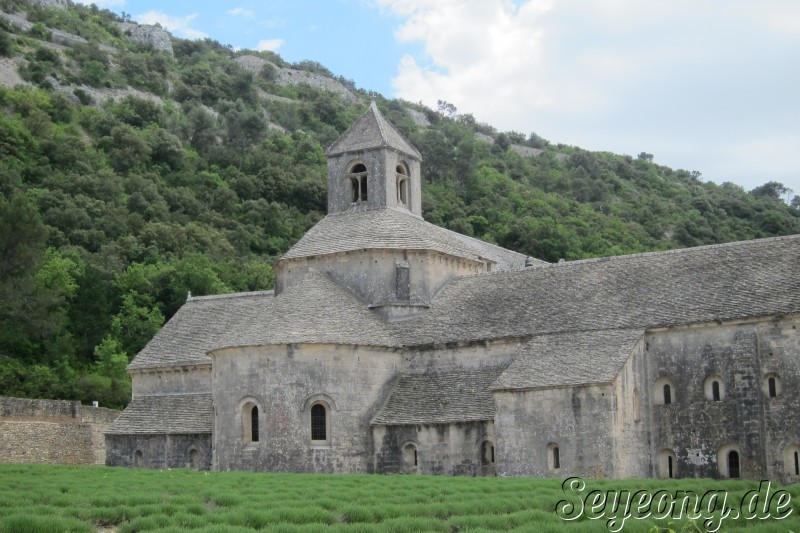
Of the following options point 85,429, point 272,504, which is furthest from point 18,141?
point 272,504

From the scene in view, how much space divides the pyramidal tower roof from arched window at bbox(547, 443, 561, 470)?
52.5ft

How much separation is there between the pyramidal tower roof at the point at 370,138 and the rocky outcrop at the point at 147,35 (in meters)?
102

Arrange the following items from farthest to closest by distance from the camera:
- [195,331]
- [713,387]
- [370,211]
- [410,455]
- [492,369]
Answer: [195,331] → [370,211] → [492,369] → [410,455] → [713,387]

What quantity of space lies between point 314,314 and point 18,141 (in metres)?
53.2

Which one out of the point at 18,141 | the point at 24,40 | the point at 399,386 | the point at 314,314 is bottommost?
the point at 399,386

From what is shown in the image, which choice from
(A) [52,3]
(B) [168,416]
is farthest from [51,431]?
(A) [52,3]

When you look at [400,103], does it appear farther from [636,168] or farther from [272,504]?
[272,504]

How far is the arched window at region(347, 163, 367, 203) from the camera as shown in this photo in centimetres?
4697

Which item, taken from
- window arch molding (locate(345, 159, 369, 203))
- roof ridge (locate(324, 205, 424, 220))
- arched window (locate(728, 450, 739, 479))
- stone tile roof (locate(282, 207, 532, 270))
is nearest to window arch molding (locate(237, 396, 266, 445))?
stone tile roof (locate(282, 207, 532, 270))

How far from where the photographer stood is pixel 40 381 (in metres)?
57.5

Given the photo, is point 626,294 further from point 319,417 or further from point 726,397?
point 319,417

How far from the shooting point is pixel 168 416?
45.0 metres

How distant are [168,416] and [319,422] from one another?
895 centimetres

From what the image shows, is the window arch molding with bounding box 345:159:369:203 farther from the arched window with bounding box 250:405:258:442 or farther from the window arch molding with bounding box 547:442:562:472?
the window arch molding with bounding box 547:442:562:472
